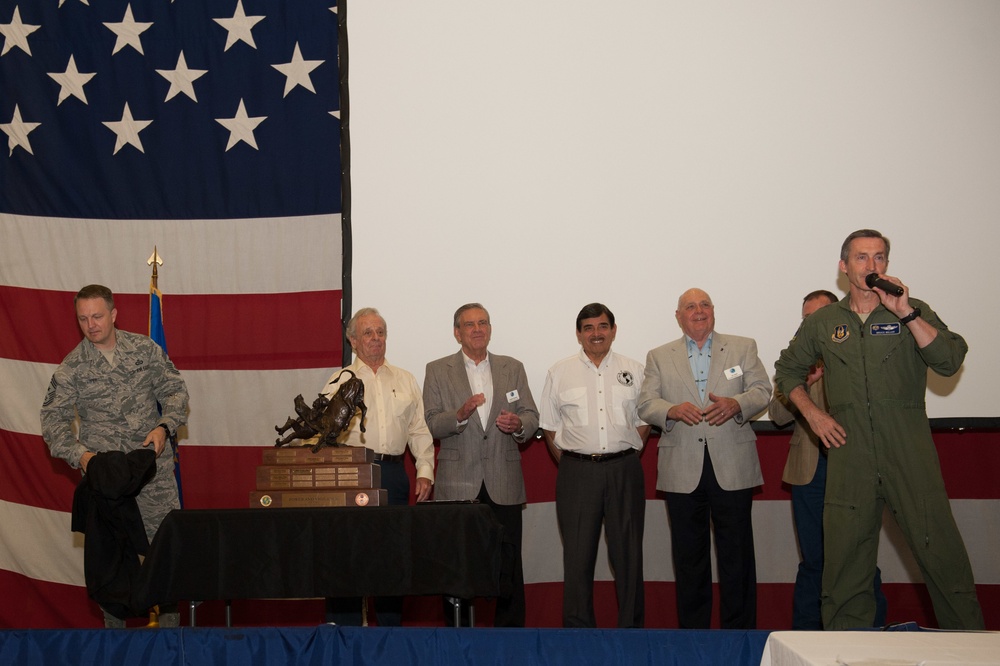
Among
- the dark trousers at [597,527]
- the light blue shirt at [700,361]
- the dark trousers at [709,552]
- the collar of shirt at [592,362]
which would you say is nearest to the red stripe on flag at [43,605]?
the dark trousers at [597,527]

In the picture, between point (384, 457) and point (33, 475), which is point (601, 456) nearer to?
point (384, 457)

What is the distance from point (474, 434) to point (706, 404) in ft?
3.66

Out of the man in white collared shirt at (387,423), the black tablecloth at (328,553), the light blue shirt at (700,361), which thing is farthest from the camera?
the light blue shirt at (700,361)

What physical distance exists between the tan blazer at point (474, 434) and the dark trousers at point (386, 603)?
0.24 meters

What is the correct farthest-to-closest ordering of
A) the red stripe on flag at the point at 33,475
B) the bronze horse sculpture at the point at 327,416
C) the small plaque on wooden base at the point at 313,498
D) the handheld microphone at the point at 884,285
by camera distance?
the red stripe on flag at the point at 33,475 → the bronze horse sculpture at the point at 327,416 → the small plaque on wooden base at the point at 313,498 → the handheld microphone at the point at 884,285

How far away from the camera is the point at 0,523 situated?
4863 millimetres

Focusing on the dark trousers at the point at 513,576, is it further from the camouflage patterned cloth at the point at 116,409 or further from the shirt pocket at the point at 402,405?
the camouflage patterned cloth at the point at 116,409

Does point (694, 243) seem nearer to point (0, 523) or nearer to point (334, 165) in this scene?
point (334, 165)

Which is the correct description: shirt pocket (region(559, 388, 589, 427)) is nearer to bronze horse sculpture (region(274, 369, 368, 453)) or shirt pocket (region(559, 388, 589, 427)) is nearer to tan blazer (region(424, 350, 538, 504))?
tan blazer (region(424, 350, 538, 504))

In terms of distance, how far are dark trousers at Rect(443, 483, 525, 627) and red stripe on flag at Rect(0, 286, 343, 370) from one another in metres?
1.29

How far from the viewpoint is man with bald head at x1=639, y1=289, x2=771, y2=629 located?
3887 millimetres

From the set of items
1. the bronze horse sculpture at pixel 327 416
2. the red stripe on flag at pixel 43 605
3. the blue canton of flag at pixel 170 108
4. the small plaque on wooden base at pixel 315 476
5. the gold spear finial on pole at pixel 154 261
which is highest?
the blue canton of flag at pixel 170 108

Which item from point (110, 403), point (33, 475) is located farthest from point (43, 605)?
point (110, 403)

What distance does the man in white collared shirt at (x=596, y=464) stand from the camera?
394 cm
